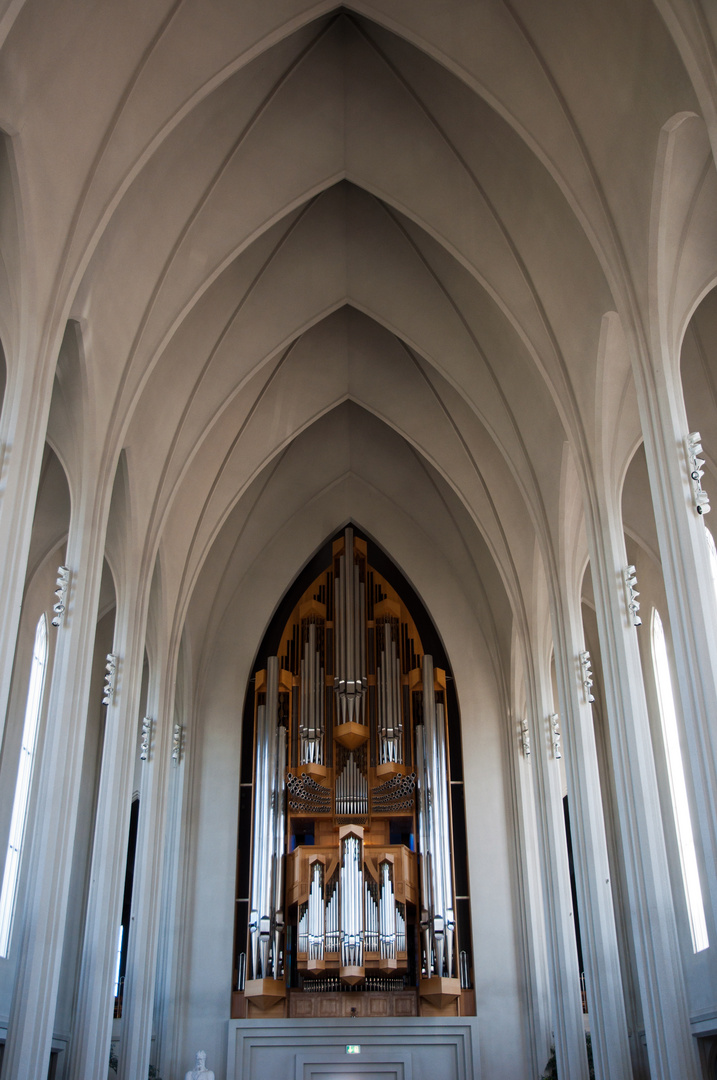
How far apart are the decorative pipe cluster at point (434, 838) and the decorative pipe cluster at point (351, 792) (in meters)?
1.05

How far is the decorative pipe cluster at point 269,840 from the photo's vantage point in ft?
59.9

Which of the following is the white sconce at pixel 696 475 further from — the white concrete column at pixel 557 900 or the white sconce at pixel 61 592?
the white concrete column at pixel 557 900

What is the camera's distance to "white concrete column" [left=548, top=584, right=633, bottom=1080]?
13.0 m

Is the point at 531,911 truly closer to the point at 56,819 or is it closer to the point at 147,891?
the point at 147,891

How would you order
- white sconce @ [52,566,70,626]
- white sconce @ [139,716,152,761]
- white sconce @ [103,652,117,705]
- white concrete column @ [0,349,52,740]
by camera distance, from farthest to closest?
white sconce @ [139,716,152,761] < white sconce @ [103,652,117,705] < white sconce @ [52,566,70,626] < white concrete column @ [0,349,52,740]

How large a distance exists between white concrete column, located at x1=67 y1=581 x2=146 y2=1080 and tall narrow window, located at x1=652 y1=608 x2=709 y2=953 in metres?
7.93

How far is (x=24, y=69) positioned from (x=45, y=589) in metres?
9.60

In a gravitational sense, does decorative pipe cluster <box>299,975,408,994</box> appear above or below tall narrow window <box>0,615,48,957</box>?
below

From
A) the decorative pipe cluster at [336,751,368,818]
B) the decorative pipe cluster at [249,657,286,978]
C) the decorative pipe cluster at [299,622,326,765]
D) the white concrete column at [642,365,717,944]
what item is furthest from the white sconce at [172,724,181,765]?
the white concrete column at [642,365,717,944]

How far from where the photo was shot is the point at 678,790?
16.3 metres

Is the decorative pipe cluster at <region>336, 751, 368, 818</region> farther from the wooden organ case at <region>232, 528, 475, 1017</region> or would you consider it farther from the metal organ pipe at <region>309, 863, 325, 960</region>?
the metal organ pipe at <region>309, 863, 325, 960</region>

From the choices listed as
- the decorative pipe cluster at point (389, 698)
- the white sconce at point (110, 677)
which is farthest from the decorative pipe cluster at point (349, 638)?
the white sconce at point (110, 677)

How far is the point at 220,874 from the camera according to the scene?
19.5 metres

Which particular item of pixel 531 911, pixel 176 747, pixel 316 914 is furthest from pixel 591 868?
pixel 176 747
